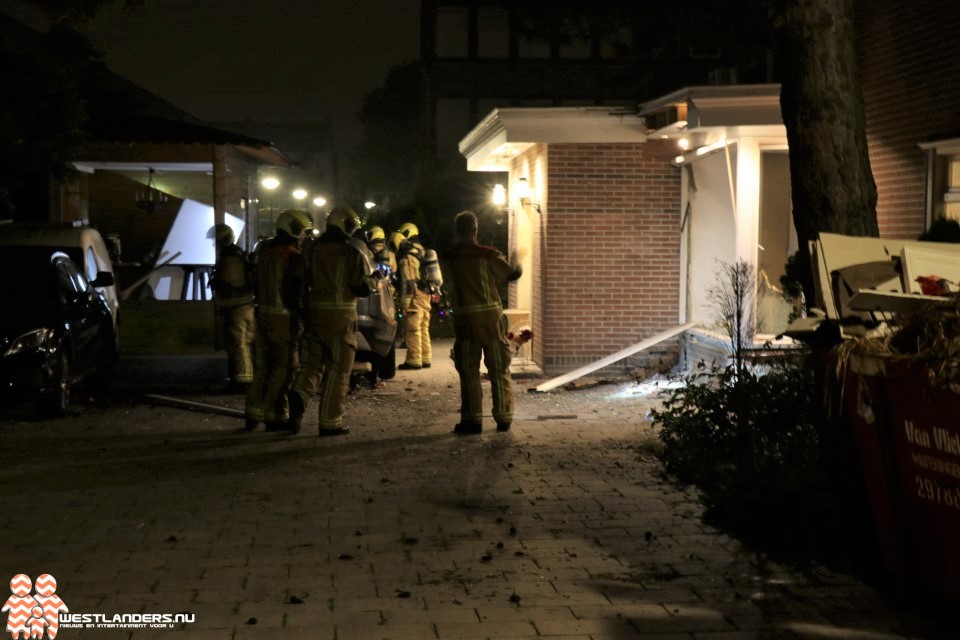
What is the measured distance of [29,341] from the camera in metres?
11.1

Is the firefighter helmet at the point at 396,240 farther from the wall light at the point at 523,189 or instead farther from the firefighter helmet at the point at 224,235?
the firefighter helmet at the point at 224,235

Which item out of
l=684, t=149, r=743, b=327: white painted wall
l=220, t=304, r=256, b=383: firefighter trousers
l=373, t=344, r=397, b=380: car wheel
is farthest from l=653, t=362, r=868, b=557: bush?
l=220, t=304, r=256, b=383: firefighter trousers

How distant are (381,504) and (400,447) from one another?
217 cm

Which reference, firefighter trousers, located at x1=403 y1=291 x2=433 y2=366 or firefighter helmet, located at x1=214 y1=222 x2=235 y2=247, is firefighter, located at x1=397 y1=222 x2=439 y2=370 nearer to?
firefighter trousers, located at x1=403 y1=291 x2=433 y2=366

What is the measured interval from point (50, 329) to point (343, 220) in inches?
126

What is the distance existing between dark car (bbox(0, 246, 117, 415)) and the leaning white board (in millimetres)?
4975

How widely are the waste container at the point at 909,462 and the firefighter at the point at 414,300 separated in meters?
10.4

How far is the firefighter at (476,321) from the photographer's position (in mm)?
10281

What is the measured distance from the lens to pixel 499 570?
613 centimetres

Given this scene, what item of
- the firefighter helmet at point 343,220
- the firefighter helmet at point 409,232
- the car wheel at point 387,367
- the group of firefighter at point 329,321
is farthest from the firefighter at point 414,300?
the group of firefighter at point 329,321

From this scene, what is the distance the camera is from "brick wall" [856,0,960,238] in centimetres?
1090

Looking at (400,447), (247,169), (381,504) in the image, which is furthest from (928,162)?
(247,169)

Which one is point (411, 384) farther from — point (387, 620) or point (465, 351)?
point (387, 620)

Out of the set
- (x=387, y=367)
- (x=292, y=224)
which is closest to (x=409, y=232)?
(x=387, y=367)
